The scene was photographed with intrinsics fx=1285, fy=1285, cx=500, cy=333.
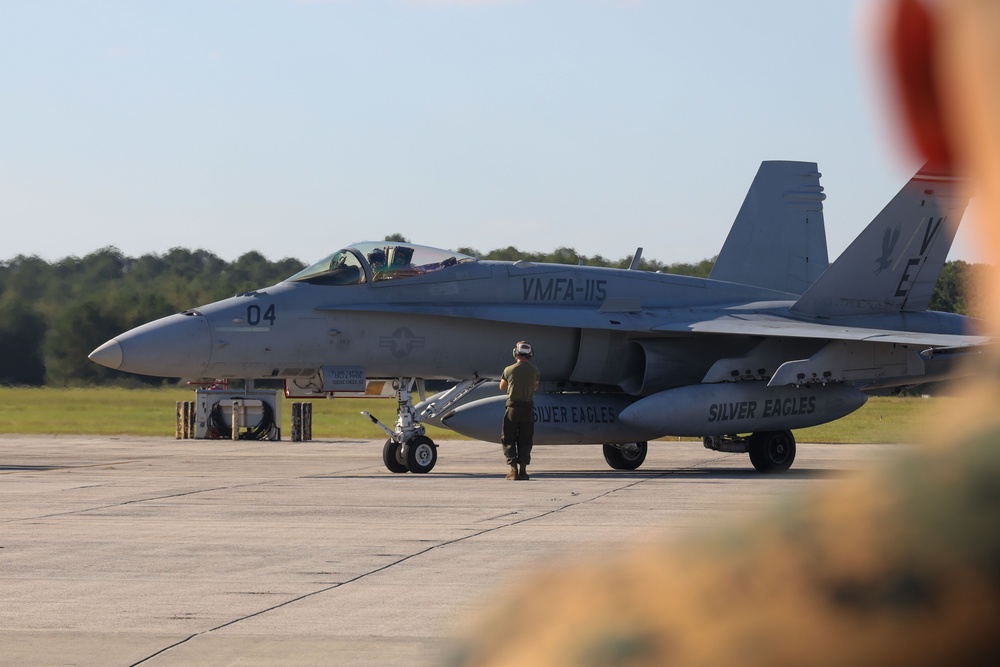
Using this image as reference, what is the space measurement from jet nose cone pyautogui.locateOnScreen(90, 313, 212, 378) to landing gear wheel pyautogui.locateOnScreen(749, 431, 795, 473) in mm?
7154

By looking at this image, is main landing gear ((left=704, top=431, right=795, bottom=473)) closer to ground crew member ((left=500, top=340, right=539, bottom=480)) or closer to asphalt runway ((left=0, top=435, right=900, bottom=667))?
asphalt runway ((left=0, top=435, right=900, bottom=667))

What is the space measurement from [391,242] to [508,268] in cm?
158

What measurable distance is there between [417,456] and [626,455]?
3.49 meters

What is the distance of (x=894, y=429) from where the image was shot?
787mm

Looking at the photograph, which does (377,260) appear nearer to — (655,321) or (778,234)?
(655,321)

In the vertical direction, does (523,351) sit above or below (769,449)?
above

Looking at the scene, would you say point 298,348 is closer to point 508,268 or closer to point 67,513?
point 508,268

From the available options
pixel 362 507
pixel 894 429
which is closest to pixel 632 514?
pixel 362 507

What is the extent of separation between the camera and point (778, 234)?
20.3 m

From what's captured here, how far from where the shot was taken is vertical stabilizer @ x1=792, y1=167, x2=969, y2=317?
16734 millimetres

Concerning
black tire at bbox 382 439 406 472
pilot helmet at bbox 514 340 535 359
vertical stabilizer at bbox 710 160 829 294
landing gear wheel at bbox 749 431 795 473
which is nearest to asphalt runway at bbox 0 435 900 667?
black tire at bbox 382 439 406 472

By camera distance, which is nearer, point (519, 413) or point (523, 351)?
point (519, 413)

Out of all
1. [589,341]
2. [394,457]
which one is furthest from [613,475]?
[394,457]

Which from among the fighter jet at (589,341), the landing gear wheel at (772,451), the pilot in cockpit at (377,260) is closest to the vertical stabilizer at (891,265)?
the fighter jet at (589,341)
